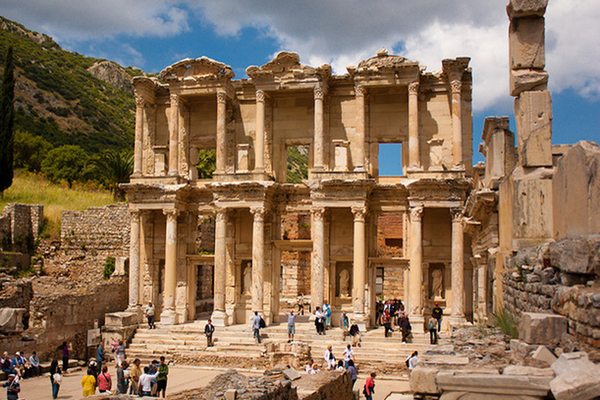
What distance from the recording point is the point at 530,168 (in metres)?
9.31

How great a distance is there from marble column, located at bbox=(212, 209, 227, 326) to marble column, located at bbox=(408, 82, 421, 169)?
7191mm

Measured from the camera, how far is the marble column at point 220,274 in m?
23.1

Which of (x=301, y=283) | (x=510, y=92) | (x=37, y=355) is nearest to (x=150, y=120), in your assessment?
(x=37, y=355)

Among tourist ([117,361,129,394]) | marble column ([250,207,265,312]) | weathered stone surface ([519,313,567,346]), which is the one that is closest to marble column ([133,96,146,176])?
marble column ([250,207,265,312])

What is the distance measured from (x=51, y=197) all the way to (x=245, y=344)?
16731 millimetres

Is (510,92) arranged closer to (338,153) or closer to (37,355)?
(338,153)

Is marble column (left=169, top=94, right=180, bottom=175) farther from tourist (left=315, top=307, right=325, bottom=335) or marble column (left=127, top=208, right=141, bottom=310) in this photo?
tourist (left=315, top=307, right=325, bottom=335)

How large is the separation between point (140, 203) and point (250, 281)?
5.29m

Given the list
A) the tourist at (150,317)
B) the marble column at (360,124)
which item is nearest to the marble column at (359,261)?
Answer: the marble column at (360,124)

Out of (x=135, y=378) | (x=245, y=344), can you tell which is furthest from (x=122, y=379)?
(x=245, y=344)

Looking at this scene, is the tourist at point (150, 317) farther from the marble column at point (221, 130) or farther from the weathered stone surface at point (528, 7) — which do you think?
the weathered stone surface at point (528, 7)

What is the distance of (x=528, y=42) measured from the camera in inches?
377

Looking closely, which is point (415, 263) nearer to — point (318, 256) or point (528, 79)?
point (318, 256)

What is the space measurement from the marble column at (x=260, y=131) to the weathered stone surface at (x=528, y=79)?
14623 millimetres
